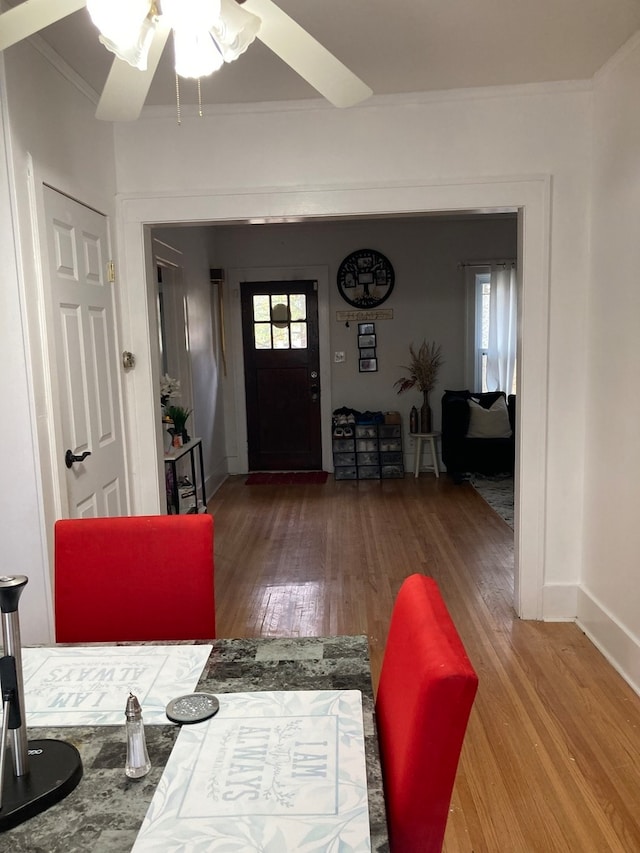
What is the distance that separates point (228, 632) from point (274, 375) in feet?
12.2

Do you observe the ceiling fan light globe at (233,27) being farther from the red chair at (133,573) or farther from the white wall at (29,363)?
the white wall at (29,363)

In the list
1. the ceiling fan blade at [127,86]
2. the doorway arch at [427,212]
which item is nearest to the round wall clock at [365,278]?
the doorway arch at [427,212]

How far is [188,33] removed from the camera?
3.60ft

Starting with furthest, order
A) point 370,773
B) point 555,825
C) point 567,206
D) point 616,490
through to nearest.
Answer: point 567,206, point 616,490, point 555,825, point 370,773

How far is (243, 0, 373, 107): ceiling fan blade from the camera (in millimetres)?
1201

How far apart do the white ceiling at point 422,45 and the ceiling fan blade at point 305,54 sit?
908mm

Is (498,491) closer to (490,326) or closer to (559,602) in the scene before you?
(490,326)

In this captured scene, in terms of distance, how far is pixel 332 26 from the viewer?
2.25 meters

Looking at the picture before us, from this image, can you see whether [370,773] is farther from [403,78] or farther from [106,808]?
[403,78]

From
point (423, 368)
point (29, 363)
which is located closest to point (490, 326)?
point (423, 368)

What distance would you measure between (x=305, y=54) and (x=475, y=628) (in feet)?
8.32

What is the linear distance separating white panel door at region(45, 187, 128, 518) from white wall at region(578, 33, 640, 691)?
2163mm

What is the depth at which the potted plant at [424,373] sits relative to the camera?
620cm

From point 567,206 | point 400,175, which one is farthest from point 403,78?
point 567,206
